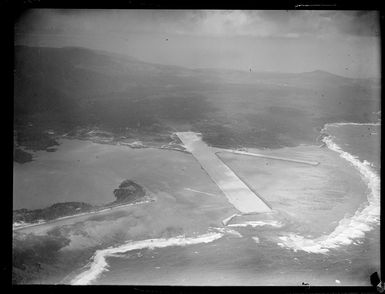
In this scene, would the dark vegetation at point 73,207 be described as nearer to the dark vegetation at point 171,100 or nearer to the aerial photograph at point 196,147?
the aerial photograph at point 196,147

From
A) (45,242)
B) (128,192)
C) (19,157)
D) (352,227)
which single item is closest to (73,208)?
(45,242)

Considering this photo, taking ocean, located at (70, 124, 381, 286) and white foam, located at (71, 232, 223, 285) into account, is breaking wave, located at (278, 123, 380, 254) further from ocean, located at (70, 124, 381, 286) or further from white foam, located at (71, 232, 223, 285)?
white foam, located at (71, 232, 223, 285)

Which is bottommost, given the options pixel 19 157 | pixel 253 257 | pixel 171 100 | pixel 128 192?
pixel 253 257

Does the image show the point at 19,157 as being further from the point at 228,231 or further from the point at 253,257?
the point at 253,257

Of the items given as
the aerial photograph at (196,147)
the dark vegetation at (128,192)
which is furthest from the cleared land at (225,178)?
the dark vegetation at (128,192)

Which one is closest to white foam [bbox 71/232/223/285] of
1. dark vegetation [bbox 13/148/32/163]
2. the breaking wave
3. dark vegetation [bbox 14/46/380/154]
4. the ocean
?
the ocean

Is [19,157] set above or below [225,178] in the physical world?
above

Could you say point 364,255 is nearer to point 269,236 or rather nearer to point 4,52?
point 269,236
